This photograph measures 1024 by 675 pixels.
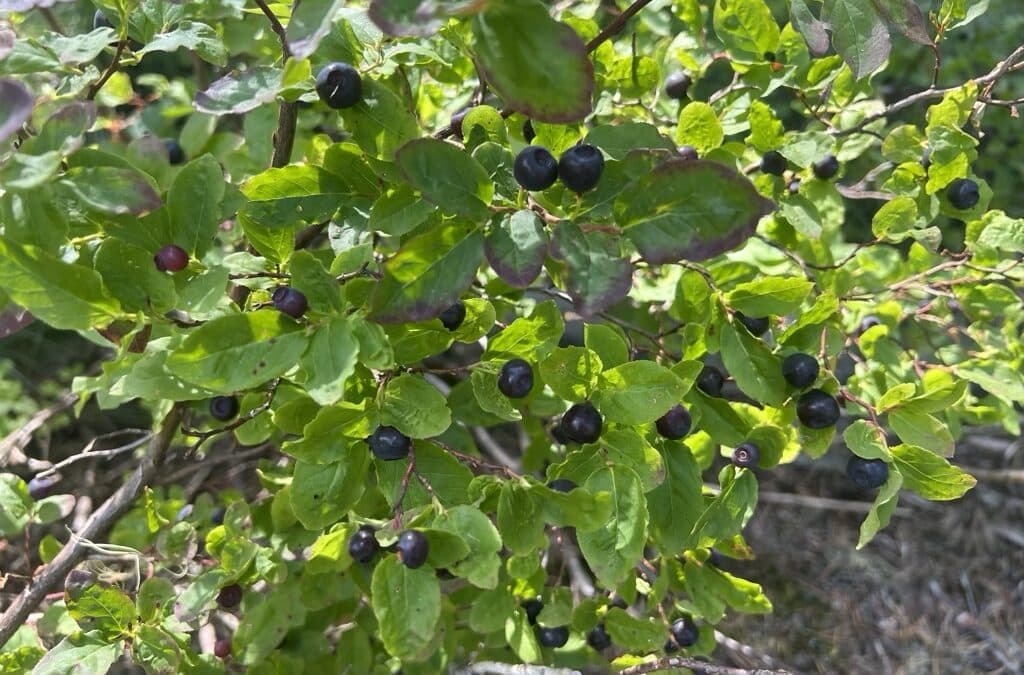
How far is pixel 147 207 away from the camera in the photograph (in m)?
0.86

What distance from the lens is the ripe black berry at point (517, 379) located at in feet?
3.41

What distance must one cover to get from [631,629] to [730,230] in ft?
2.64

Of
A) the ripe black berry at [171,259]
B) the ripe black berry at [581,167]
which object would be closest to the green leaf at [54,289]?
the ripe black berry at [171,259]

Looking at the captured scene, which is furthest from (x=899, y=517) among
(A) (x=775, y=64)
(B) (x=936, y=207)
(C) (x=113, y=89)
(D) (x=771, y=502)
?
(C) (x=113, y=89)

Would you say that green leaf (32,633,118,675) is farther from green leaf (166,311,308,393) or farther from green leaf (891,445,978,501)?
green leaf (891,445,978,501)

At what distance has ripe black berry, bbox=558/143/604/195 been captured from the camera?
91 centimetres

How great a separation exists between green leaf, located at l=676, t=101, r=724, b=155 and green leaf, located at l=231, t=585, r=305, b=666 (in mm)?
958

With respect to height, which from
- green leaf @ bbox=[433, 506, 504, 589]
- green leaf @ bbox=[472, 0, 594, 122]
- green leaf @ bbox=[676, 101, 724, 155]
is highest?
green leaf @ bbox=[472, 0, 594, 122]

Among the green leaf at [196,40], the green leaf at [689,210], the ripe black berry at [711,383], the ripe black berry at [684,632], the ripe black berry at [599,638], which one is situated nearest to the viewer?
the green leaf at [689,210]

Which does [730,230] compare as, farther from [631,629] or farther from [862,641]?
[862,641]

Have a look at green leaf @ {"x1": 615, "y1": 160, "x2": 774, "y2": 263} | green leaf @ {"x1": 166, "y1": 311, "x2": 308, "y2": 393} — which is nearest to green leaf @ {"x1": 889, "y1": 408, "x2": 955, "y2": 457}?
green leaf @ {"x1": 615, "y1": 160, "x2": 774, "y2": 263}

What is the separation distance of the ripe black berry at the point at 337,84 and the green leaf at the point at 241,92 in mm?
53

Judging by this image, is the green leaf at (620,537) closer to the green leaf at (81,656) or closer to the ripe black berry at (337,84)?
the ripe black berry at (337,84)

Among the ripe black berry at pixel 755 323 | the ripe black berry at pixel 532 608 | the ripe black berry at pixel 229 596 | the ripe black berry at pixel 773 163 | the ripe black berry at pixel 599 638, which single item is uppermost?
the ripe black berry at pixel 773 163
